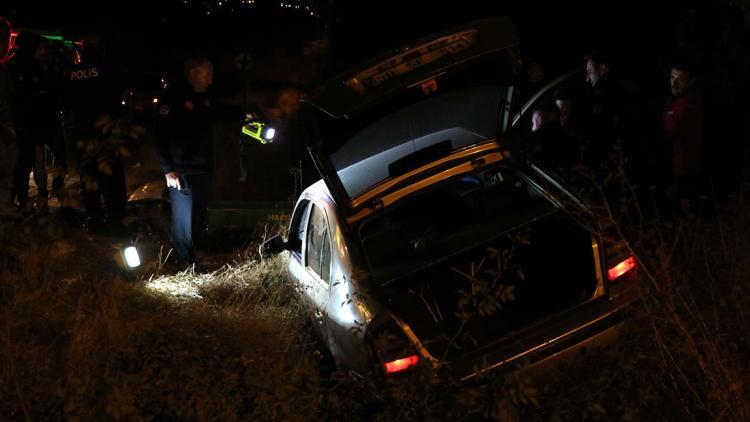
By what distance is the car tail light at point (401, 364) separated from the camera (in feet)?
14.4

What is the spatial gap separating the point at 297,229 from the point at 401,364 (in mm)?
2392

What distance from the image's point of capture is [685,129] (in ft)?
23.1

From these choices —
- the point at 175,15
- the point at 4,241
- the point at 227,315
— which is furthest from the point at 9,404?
the point at 175,15

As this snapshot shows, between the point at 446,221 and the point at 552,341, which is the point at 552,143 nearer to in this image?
the point at 446,221

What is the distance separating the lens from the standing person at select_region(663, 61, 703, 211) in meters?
7.02

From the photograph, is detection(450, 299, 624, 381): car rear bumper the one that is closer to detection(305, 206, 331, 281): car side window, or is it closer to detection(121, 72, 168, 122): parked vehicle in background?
detection(305, 206, 331, 281): car side window

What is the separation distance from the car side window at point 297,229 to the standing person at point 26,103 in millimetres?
2822

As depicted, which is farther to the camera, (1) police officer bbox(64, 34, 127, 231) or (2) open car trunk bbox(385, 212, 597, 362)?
(1) police officer bbox(64, 34, 127, 231)

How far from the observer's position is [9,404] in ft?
14.0

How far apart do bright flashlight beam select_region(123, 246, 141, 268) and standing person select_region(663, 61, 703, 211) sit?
4.49 meters

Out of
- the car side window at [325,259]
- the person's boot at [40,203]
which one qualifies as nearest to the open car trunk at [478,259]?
the car side window at [325,259]

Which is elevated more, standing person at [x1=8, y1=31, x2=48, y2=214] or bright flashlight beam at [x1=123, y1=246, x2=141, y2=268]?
standing person at [x1=8, y1=31, x2=48, y2=214]

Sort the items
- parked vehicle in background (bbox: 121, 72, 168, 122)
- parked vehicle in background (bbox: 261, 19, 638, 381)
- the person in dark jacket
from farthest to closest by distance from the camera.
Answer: parked vehicle in background (bbox: 121, 72, 168, 122)
the person in dark jacket
parked vehicle in background (bbox: 261, 19, 638, 381)

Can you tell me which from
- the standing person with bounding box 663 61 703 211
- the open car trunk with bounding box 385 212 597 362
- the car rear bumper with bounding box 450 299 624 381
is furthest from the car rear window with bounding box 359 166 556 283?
the standing person with bounding box 663 61 703 211
